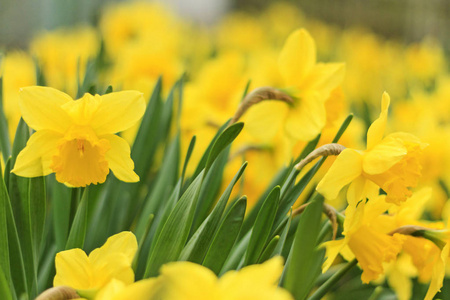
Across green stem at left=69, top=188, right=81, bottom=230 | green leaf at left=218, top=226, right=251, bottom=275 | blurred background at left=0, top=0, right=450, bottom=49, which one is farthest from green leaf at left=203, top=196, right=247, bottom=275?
blurred background at left=0, top=0, right=450, bottom=49

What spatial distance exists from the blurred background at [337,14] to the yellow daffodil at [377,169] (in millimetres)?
3869

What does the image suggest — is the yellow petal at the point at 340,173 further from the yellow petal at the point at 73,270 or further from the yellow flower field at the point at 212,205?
the yellow petal at the point at 73,270

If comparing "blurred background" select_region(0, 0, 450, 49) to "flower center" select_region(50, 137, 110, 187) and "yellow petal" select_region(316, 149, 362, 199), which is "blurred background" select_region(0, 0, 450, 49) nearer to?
"flower center" select_region(50, 137, 110, 187)

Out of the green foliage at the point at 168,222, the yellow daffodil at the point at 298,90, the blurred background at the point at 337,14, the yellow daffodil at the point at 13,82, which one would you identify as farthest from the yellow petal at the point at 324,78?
the blurred background at the point at 337,14

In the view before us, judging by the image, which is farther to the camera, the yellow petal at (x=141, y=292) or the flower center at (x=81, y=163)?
the flower center at (x=81, y=163)

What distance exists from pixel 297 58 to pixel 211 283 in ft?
1.87

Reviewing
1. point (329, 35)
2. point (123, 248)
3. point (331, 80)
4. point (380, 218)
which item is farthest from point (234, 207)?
point (329, 35)

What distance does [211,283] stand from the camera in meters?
0.37

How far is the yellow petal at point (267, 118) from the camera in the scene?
0.88 metres

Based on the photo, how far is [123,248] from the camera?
542mm

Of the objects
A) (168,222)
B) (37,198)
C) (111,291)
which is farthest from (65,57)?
(111,291)

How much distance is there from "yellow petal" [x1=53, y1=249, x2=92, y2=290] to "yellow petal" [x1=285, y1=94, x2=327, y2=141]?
0.39 m

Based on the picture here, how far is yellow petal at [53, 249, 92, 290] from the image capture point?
52cm

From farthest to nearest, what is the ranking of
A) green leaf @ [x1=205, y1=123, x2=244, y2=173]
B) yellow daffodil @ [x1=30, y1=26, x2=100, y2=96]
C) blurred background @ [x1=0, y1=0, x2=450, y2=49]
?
blurred background @ [x1=0, y1=0, x2=450, y2=49], yellow daffodil @ [x1=30, y1=26, x2=100, y2=96], green leaf @ [x1=205, y1=123, x2=244, y2=173]
